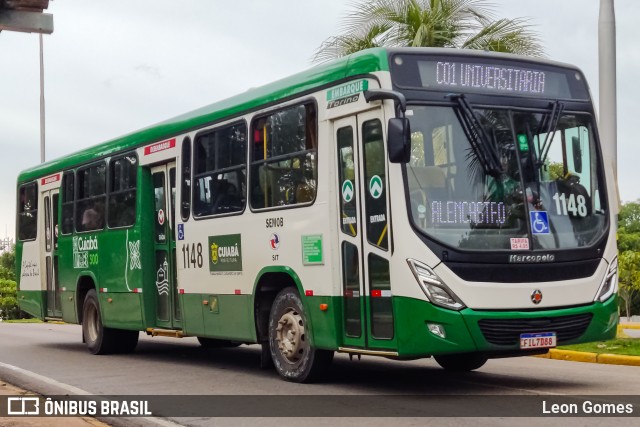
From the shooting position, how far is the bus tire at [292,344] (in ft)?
38.4

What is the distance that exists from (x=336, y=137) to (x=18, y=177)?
12169 millimetres

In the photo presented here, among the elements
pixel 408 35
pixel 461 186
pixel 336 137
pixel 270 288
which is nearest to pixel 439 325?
pixel 461 186

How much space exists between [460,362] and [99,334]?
23.2 feet

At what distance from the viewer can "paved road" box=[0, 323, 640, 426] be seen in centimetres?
1018

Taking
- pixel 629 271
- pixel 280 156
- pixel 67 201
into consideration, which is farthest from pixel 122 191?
pixel 629 271

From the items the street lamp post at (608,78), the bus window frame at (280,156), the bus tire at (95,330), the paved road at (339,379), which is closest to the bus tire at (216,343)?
the paved road at (339,379)

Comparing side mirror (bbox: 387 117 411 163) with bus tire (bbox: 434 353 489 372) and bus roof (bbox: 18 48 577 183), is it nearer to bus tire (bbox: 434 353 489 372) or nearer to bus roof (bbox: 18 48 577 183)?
bus roof (bbox: 18 48 577 183)

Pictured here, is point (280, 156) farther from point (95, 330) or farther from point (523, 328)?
point (95, 330)

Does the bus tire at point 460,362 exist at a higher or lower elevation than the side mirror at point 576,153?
lower

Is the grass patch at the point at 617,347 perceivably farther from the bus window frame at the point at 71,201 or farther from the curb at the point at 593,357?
the bus window frame at the point at 71,201

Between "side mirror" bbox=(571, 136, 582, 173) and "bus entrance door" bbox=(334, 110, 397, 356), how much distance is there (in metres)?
2.02

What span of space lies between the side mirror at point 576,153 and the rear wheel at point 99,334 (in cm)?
916

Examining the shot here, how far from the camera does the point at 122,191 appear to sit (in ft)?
55.2

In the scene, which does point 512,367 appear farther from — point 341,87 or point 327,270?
point 341,87
